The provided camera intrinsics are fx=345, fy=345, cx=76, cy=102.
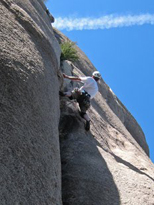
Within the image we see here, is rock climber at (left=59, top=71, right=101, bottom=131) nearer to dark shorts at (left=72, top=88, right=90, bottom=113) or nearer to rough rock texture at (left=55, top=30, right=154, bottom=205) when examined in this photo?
dark shorts at (left=72, top=88, right=90, bottom=113)

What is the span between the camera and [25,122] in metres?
5.75

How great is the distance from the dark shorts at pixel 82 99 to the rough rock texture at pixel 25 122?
2.62 metres

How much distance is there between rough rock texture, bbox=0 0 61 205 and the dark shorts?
2.62 meters

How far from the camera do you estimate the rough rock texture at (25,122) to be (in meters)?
4.92

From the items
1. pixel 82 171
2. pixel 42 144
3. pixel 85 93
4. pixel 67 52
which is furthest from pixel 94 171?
pixel 67 52

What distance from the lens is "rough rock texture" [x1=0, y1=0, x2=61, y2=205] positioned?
4922 mm

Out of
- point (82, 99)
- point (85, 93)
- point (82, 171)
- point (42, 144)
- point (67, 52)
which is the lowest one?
point (82, 171)

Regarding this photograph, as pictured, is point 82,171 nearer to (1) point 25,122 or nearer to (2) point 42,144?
(2) point 42,144

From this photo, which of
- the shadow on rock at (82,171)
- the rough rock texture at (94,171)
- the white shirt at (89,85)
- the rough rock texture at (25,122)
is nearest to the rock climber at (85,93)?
the white shirt at (89,85)

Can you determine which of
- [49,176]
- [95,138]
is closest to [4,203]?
[49,176]

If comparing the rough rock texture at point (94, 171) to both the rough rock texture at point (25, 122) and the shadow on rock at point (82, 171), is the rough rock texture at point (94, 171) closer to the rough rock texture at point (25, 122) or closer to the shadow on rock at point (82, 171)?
the shadow on rock at point (82, 171)

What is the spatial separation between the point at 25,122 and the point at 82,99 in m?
5.07

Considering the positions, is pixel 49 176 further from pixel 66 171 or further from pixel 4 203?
pixel 66 171

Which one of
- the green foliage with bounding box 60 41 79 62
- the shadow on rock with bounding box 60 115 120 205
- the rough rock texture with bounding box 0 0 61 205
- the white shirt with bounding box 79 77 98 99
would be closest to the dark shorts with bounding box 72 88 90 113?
the white shirt with bounding box 79 77 98 99
